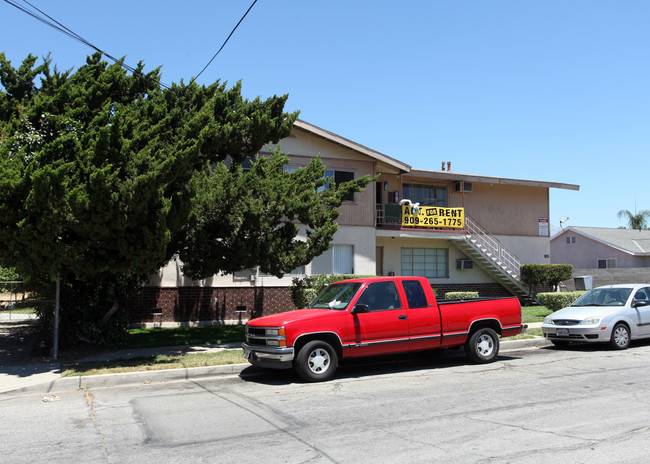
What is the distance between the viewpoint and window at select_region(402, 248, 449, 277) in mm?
23625

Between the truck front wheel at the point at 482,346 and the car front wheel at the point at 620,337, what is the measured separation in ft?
10.9

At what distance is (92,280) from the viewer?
39.4 feet

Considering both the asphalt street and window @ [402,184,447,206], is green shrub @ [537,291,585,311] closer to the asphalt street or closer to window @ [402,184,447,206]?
the asphalt street

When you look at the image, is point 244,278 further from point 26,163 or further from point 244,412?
point 244,412

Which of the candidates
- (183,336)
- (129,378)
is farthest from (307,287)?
(129,378)

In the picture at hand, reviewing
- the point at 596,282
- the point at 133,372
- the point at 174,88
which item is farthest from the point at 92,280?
the point at 596,282

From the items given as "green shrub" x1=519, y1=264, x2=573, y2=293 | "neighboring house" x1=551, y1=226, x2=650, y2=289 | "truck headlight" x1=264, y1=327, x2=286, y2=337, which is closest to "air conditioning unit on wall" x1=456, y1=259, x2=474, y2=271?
"green shrub" x1=519, y1=264, x2=573, y2=293

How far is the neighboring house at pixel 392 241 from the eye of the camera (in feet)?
62.0

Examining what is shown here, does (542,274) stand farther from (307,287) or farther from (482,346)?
(482,346)

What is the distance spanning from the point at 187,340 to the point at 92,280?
10.4 feet

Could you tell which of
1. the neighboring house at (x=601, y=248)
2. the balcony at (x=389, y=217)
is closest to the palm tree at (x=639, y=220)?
the neighboring house at (x=601, y=248)

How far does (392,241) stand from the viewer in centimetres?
2327

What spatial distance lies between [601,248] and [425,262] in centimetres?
1841

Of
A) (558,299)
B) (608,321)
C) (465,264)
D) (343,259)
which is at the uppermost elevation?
(343,259)
